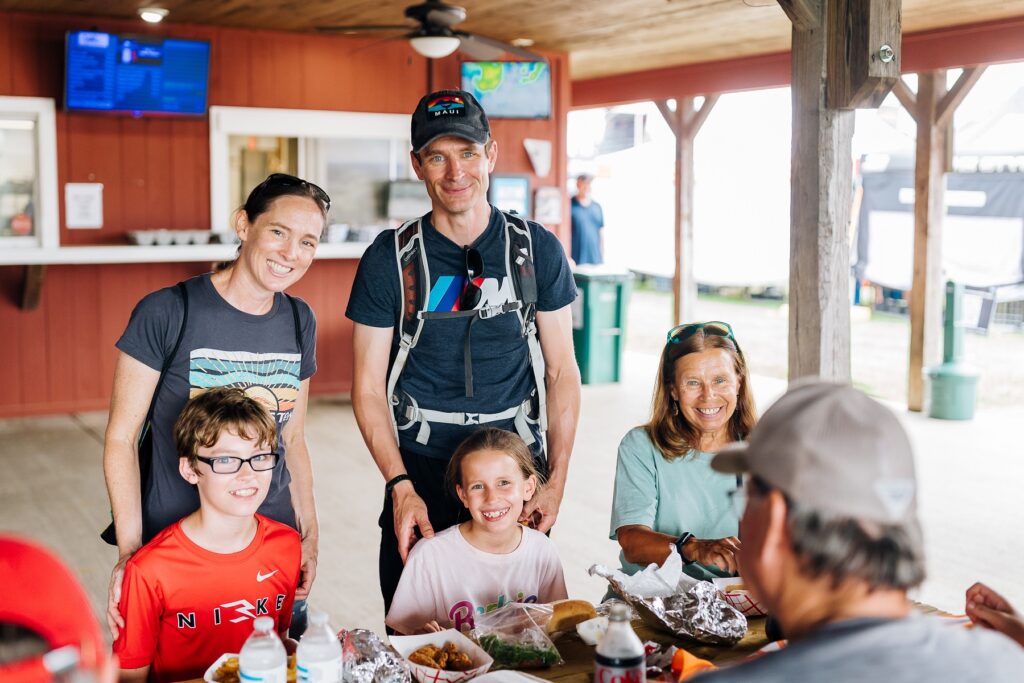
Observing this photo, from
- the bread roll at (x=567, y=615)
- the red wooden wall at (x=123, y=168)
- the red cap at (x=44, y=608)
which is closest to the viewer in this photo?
the red cap at (x=44, y=608)

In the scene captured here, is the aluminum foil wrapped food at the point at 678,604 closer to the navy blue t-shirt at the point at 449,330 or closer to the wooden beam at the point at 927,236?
the navy blue t-shirt at the point at 449,330

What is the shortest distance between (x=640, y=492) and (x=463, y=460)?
0.44 meters

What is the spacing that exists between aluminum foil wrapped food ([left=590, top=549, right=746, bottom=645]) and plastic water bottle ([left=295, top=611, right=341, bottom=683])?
1.97 feet

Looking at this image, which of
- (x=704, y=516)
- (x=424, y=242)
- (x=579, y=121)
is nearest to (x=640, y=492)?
(x=704, y=516)

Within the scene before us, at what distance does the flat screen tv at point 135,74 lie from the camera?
22.7 ft

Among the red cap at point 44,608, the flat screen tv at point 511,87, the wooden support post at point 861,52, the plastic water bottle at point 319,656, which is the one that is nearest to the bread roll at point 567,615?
the plastic water bottle at point 319,656

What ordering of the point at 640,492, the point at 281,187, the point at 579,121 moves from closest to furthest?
1. the point at 281,187
2. the point at 640,492
3. the point at 579,121

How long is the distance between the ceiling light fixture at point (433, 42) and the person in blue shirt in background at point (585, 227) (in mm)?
4195

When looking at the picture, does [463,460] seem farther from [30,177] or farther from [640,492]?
[30,177]

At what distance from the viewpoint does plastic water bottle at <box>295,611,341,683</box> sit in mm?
1704

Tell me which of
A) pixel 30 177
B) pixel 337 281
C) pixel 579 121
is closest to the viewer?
pixel 30 177

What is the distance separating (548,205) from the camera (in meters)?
9.05

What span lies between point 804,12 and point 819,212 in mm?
627

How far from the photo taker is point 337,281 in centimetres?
826
